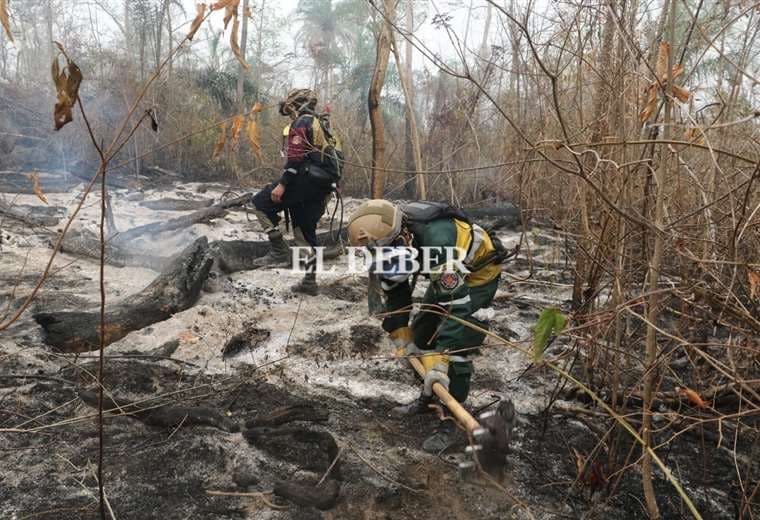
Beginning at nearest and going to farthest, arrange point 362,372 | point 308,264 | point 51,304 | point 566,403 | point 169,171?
point 566,403
point 362,372
point 51,304
point 308,264
point 169,171

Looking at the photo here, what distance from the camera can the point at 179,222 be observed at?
19.6 feet

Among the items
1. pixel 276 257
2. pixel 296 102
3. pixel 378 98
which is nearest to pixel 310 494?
pixel 296 102

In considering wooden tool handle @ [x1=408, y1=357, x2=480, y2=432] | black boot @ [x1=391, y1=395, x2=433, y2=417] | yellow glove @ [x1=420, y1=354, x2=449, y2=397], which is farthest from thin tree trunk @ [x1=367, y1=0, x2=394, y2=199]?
wooden tool handle @ [x1=408, y1=357, x2=480, y2=432]

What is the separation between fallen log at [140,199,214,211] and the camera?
746cm

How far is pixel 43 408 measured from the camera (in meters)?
2.53

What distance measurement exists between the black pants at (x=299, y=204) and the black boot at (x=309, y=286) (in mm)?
284

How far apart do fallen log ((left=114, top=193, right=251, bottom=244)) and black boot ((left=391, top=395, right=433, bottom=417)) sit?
3.40 m

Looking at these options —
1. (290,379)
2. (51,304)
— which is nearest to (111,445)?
(290,379)

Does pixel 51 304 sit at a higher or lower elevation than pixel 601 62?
lower

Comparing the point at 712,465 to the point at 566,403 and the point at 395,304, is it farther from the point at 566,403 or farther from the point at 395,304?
the point at 395,304

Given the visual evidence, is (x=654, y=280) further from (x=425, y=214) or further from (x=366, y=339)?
(x=366, y=339)

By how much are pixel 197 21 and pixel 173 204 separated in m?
6.77

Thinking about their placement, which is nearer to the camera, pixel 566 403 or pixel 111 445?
pixel 111 445

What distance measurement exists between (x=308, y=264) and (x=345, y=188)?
5.88 metres
